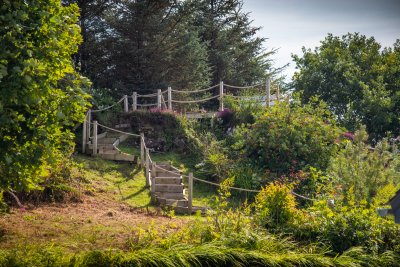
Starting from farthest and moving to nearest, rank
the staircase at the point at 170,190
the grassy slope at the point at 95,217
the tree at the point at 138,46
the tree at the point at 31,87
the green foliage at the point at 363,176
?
the tree at the point at 138,46 → the staircase at the point at 170,190 → the green foliage at the point at 363,176 → the grassy slope at the point at 95,217 → the tree at the point at 31,87

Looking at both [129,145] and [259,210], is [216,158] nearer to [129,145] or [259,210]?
[129,145]

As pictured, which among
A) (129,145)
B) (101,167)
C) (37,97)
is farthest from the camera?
(129,145)

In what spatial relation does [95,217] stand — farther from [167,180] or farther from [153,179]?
[167,180]

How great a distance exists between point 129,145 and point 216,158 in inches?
150

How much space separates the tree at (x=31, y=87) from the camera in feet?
25.5

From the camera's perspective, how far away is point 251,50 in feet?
92.1

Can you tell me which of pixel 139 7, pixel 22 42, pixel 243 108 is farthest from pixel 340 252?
pixel 139 7

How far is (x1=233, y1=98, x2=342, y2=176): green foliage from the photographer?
50.2 feet

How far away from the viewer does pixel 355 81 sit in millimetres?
23703

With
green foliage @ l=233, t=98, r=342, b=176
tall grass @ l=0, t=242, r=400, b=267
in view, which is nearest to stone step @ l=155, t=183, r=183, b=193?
green foliage @ l=233, t=98, r=342, b=176

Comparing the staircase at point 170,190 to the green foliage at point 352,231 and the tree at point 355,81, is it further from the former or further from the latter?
the tree at point 355,81

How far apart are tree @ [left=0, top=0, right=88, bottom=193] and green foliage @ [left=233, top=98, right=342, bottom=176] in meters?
7.89

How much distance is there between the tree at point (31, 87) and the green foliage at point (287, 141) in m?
7.89

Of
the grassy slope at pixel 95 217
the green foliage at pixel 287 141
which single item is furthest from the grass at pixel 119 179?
the green foliage at pixel 287 141
